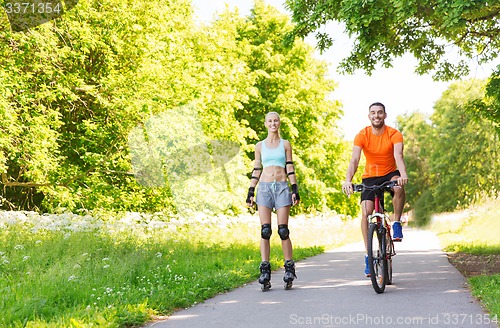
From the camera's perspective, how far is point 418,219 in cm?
6744

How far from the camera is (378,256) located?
717 cm

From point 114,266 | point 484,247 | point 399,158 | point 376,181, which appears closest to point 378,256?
point 376,181

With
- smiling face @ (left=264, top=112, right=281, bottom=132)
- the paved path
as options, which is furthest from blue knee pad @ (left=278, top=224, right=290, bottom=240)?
smiling face @ (left=264, top=112, right=281, bottom=132)

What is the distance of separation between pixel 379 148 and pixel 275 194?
1.40 metres

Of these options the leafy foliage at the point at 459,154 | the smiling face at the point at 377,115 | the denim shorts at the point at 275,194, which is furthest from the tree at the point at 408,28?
the leafy foliage at the point at 459,154

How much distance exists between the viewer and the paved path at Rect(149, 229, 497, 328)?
17.8ft

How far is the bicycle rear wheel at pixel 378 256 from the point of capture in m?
6.95

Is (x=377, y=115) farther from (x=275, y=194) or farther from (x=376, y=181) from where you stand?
(x=275, y=194)

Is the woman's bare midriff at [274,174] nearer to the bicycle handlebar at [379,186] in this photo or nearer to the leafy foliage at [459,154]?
the bicycle handlebar at [379,186]

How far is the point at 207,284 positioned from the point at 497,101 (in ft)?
22.5

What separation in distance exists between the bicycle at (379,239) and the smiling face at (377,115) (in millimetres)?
758

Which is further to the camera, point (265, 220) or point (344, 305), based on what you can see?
point (265, 220)

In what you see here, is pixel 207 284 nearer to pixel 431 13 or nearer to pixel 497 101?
pixel 431 13

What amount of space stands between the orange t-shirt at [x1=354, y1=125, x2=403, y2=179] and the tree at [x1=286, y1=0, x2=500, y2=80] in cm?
229
